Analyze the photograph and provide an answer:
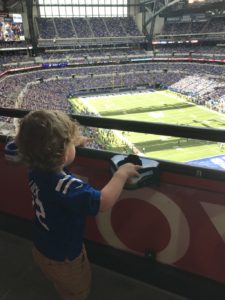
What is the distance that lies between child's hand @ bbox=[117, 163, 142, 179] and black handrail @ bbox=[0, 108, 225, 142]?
13.7 inches

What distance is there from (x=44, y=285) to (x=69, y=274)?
87 cm

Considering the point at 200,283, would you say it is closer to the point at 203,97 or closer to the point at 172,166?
the point at 172,166

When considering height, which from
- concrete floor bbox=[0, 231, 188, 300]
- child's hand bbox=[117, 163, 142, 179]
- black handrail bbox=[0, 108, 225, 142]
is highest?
black handrail bbox=[0, 108, 225, 142]

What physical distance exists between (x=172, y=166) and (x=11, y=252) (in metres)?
1.97

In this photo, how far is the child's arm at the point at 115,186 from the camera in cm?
183

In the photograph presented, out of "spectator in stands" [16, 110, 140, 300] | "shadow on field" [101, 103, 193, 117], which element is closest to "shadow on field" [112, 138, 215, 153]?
"shadow on field" [101, 103, 193, 117]

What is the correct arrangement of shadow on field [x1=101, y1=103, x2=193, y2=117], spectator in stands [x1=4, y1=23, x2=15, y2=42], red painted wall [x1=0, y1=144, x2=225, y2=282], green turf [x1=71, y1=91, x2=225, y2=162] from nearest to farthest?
1. red painted wall [x1=0, y1=144, x2=225, y2=282]
2. green turf [x1=71, y1=91, x2=225, y2=162]
3. shadow on field [x1=101, y1=103, x2=193, y2=117]
4. spectator in stands [x1=4, y1=23, x2=15, y2=42]

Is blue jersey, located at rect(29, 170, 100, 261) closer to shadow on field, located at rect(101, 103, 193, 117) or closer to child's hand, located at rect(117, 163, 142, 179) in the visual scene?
child's hand, located at rect(117, 163, 142, 179)

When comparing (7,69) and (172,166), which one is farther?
(7,69)

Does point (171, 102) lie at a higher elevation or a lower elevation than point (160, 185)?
lower

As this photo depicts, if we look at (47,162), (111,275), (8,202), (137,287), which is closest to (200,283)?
(137,287)

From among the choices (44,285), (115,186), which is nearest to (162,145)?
(44,285)

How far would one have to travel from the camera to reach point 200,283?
2.54m

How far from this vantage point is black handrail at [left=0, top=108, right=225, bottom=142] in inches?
81.0
